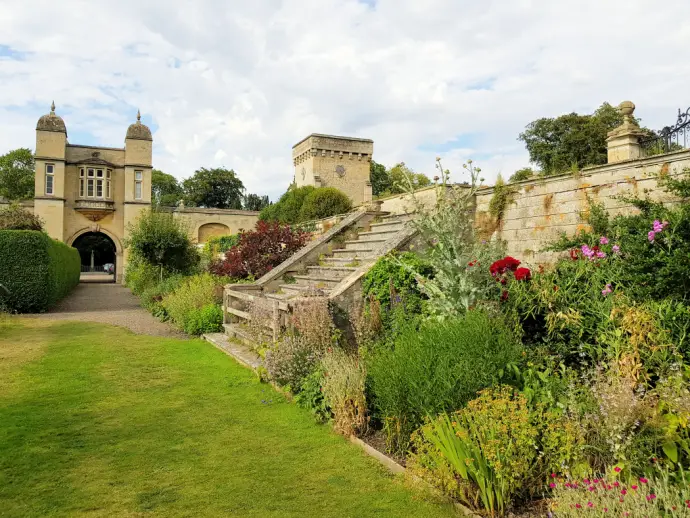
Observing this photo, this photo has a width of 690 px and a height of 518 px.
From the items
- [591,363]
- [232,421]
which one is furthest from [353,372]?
[591,363]

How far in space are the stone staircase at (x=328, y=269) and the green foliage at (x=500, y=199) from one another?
1457 millimetres

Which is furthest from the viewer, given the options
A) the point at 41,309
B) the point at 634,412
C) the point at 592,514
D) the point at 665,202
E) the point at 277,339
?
the point at 41,309

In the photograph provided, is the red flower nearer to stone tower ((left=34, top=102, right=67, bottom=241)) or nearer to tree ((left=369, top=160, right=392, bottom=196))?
stone tower ((left=34, top=102, right=67, bottom=241))

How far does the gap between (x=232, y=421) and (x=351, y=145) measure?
37980 millimetres

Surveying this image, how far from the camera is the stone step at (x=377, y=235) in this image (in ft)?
33.9

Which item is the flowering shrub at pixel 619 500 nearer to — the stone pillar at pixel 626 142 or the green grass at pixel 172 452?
the green grass at pixel 172 452

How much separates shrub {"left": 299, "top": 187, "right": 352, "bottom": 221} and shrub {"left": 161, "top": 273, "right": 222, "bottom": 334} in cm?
1122

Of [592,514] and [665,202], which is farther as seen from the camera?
[665,202]

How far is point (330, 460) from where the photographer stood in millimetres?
4188

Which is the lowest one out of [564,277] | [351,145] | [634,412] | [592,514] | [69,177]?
[592,514]

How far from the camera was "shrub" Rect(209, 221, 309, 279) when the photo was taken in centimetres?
1255

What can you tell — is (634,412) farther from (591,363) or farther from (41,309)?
(41,309)

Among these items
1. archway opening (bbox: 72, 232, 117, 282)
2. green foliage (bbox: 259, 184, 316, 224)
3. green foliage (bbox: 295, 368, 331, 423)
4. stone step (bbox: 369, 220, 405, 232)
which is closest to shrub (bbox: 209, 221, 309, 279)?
stone step (bbox: 369, 220, 405, 232)

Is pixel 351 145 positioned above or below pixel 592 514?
above
